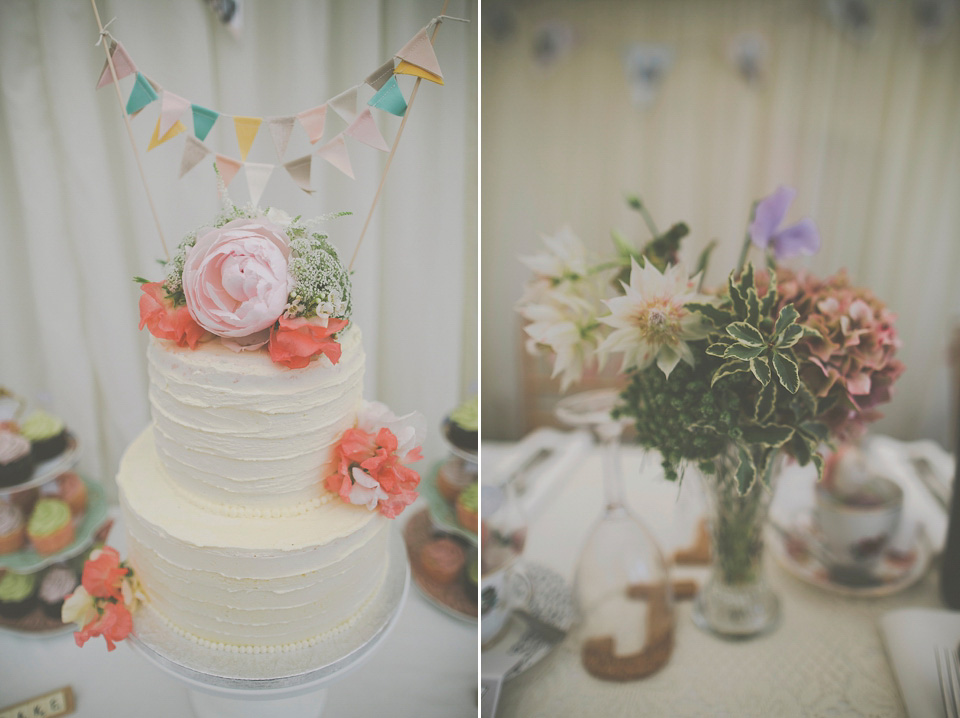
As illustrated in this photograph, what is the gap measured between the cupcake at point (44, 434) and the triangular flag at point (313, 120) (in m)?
0.95

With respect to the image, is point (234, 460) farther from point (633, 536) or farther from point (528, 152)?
point (528, 152)

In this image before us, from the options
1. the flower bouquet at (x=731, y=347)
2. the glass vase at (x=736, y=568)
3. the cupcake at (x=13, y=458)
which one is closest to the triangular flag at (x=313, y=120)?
the flower bouquet at (x=731, y=347)

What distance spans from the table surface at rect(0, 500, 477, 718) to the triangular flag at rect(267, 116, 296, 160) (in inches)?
28.0

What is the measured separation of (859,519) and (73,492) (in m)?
1.60

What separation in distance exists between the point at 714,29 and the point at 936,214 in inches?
48.5

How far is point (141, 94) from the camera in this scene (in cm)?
77

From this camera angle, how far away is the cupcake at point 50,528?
115cm

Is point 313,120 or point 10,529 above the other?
point 313,120

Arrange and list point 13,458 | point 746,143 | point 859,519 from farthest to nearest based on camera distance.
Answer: point 746,143 < point 13,458 < point 859,519

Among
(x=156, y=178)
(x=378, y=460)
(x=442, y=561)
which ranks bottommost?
(x=442, y=561)

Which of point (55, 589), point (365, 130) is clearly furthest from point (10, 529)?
point (365, 130)

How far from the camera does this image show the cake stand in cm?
74

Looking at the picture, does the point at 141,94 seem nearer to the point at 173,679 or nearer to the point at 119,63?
the point at 119,63

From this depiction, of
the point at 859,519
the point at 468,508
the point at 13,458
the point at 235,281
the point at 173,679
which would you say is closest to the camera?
the point at 235,281
